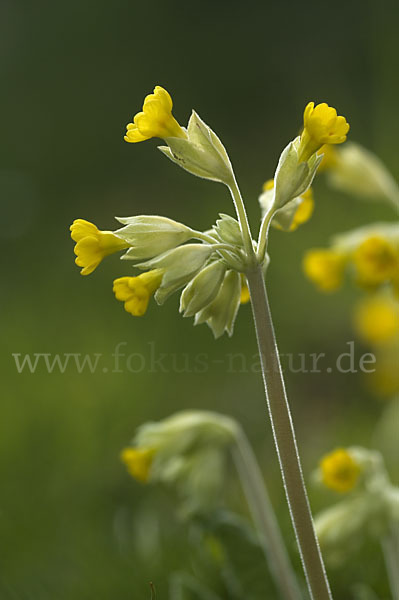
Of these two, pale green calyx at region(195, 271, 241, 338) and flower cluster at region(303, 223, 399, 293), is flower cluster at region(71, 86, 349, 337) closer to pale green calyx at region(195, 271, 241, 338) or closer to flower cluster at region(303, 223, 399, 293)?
pale green calyx at region(195, 271, 241, 338)

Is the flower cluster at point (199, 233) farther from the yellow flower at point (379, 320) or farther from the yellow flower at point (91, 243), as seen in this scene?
the yellow flower at point (379, 320)

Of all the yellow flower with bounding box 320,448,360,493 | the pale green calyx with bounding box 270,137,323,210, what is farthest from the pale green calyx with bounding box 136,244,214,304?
the yellow flower with bounding box 320,448,360,493

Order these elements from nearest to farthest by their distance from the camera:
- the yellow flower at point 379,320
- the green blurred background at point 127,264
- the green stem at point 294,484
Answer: the green stem at point 294,484 < the green blurred background at point 127,264 < the yellow flower at point 379,320

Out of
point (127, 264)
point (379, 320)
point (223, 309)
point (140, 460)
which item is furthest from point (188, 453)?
point (127, 264)

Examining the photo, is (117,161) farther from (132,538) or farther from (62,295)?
(132,538)

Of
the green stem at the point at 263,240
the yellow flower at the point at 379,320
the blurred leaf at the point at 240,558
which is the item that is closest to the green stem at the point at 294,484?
the green stem at the point at 263,240

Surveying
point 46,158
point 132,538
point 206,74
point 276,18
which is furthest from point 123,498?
point 276,18

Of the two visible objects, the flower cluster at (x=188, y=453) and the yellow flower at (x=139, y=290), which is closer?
the yellow flower at (x=139, y=290)
